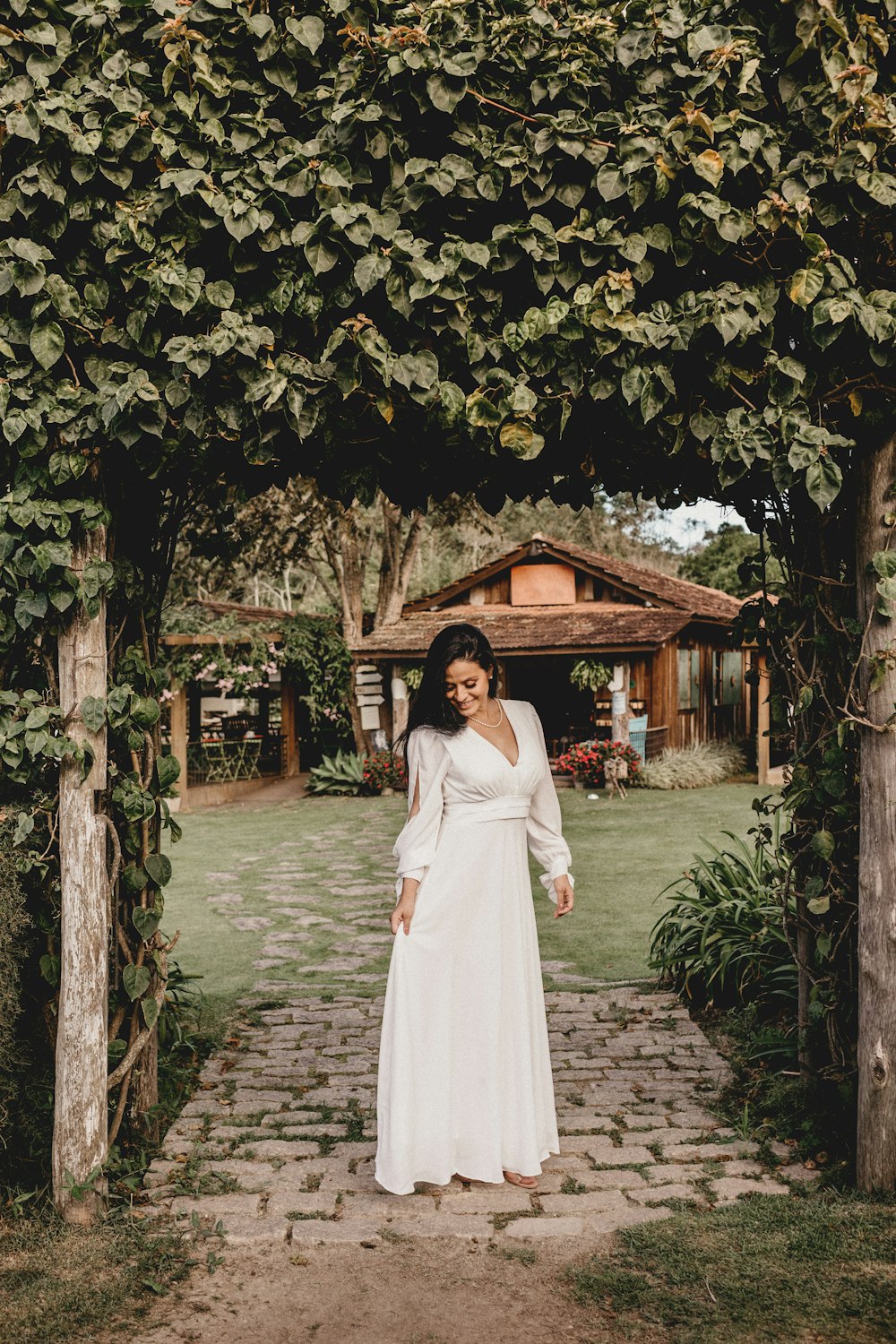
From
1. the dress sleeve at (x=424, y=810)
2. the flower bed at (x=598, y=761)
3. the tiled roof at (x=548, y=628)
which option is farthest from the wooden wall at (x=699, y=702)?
the dress sleeve at (x=424, y=810)

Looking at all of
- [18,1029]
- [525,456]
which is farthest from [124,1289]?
[525,456]

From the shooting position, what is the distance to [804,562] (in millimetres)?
4340

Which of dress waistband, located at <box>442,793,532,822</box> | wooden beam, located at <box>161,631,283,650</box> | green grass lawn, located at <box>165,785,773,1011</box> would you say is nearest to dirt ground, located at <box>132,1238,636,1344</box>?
dress waistband, located at <box>442,793,532,822</box>

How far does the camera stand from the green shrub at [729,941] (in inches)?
236

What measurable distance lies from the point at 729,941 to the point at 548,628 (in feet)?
46.9

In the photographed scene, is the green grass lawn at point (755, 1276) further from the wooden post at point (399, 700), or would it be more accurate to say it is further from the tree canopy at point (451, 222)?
the wooden post at point (399, 700)

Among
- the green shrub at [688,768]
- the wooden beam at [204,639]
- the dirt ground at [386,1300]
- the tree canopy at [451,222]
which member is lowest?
the dirt ground at [386,1300]

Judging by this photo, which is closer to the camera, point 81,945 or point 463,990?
point 81,945

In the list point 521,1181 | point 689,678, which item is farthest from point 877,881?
point 689,678

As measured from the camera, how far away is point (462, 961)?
416 cm

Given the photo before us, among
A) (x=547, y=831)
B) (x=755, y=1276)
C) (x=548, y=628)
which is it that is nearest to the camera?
(x=755, y=1276)

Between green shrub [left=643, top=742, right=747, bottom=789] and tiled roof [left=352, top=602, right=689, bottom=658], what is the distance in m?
2.30

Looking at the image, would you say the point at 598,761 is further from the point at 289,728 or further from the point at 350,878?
the point at 350,878

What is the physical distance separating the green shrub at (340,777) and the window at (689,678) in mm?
6920
